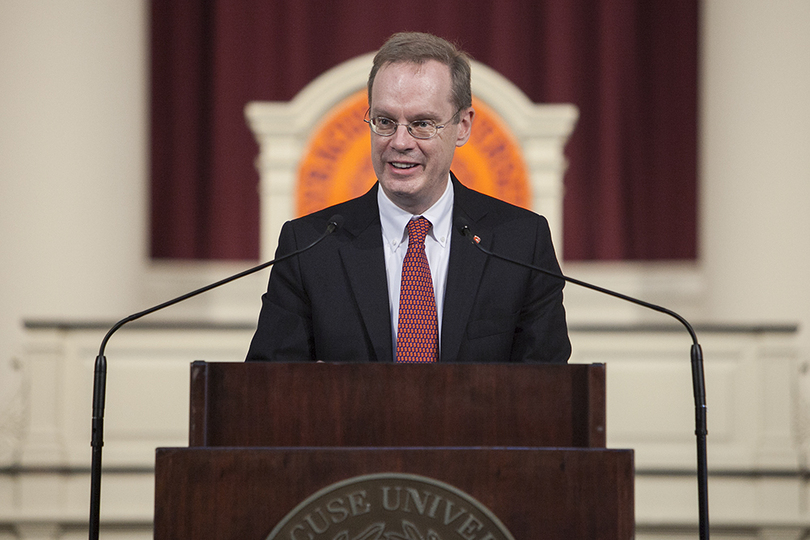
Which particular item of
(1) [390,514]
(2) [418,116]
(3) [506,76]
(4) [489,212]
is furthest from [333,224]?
(3) [506,76]

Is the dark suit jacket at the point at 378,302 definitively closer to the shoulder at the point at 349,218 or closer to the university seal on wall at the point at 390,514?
the shoulder at the point at 349,218

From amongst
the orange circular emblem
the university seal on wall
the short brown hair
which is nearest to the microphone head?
the short brown hair

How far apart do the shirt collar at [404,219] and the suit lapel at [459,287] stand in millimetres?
41

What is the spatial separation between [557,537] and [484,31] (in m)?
4.89

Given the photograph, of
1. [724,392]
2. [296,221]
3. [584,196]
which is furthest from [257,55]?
[296,221]

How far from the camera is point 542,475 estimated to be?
1.04m

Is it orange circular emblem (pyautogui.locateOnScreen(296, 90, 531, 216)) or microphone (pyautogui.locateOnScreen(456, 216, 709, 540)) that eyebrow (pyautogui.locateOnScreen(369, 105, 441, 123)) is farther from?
orange circular emblem (pyautogui.locateOnScreen(296, 90, 531, 216))

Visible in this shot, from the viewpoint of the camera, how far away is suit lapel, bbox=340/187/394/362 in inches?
56.9

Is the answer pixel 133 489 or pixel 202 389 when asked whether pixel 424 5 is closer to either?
pixel 133 489

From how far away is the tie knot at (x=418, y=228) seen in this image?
1.54 meters

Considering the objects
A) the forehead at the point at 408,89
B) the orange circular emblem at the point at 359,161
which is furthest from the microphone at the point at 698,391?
the orange circular emblem at the point at 359,161

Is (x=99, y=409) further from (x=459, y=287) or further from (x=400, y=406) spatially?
(x=459, y=287)

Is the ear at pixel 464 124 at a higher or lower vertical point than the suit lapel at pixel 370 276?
higher

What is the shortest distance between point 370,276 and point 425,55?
1.22 ft
